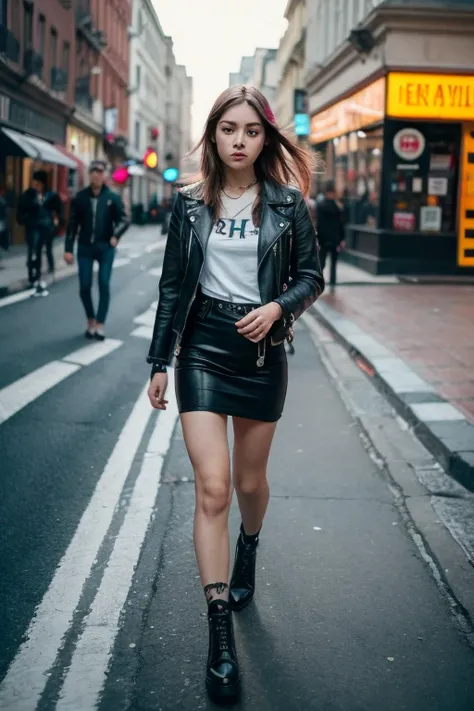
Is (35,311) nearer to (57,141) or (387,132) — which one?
(387,132)

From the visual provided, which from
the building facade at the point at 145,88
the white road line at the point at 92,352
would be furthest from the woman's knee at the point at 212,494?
the building facade at the point at 145,88

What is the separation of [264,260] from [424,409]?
12.9 ft

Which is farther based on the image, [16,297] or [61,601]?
[16,297]

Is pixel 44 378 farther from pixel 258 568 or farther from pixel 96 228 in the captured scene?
pixel 258 568

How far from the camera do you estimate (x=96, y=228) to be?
10.3 m

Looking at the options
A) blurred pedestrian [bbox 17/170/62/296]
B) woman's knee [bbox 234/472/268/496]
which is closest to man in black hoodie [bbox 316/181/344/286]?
blurred pedestrian [bbox 17/170/62/296]

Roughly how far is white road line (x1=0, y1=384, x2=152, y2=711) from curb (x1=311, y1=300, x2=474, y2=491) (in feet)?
6.42

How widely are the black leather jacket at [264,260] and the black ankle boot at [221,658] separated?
2.95 ft

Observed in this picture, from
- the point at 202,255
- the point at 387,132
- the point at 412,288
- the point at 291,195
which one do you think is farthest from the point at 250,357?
the point at 387,132

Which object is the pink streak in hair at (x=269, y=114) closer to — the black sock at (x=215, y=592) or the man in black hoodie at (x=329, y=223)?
the black sock at (x=215, y=592)

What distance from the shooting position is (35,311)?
1341 centimetres

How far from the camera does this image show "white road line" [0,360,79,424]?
7.24 metres

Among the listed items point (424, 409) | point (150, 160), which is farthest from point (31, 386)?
point (150, 160)

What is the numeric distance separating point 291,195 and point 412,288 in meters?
14.5
